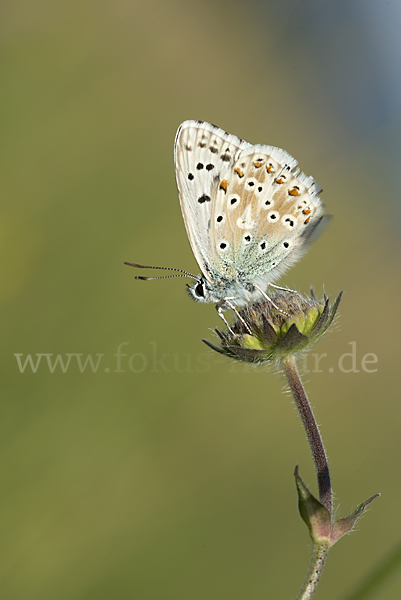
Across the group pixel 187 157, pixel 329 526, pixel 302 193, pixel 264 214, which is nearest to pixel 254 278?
pixel 264 214

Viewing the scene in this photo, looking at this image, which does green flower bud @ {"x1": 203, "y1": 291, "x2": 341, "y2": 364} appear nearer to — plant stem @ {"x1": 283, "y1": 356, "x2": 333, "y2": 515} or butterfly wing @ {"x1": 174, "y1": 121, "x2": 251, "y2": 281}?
plant stem @ {"x1": 283, "y1": 356, "x2": 333, "y2": 515}

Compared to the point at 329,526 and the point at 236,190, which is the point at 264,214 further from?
the point at 329,526

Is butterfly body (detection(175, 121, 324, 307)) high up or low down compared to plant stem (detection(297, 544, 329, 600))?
up

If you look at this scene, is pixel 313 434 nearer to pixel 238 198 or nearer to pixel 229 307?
pixel 229 307

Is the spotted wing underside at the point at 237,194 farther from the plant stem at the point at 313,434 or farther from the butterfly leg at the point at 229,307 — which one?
the plant stem at the point at 313,434

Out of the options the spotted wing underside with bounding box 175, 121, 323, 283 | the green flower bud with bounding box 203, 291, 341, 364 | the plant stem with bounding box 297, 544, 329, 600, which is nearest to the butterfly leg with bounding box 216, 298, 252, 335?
the green flower bud with bounding box 203, 291, 341, 364

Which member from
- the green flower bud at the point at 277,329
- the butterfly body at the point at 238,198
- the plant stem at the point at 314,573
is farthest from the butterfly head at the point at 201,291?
the plant stem at the point at 314,573
